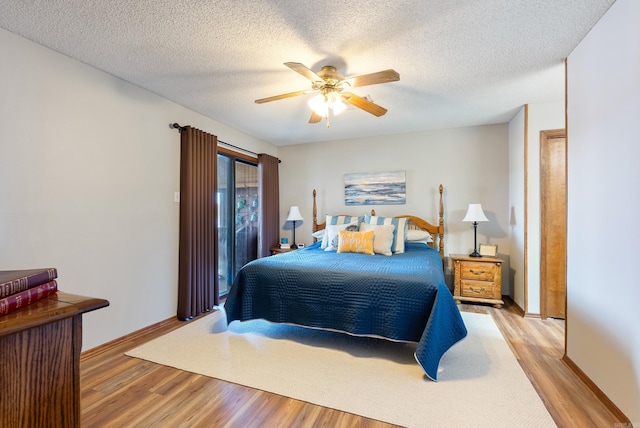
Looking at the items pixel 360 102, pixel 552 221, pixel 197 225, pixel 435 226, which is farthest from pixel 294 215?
pixel 552 221

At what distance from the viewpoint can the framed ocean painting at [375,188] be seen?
446 centimetres

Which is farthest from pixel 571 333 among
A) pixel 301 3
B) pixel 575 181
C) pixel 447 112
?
pixel 301 3

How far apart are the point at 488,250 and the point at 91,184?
4.44 m

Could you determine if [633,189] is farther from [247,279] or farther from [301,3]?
[247,279]

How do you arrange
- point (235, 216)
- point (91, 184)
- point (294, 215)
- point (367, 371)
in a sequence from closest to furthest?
point (367, 371)
point (91, 184)
point (235, 216)
point (294, 215)

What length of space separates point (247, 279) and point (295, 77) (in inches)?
75.2

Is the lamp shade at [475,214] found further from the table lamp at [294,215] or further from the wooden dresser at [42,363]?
the wooden dresser at [42,363]

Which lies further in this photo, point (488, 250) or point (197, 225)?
point (488, 250)

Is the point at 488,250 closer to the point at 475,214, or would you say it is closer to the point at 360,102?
the point at 475,214

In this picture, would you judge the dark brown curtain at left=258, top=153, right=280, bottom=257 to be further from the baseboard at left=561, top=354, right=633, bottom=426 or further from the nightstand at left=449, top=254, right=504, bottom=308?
the baseboard at left=561, top=354, right=633, bottom=426

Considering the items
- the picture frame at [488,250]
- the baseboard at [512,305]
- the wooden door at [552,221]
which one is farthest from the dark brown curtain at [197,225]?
the wooden door at [552,221]

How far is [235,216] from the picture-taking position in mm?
4355

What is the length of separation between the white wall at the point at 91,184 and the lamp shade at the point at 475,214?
3.58m

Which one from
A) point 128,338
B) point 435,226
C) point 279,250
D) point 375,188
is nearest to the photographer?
point 128,338
